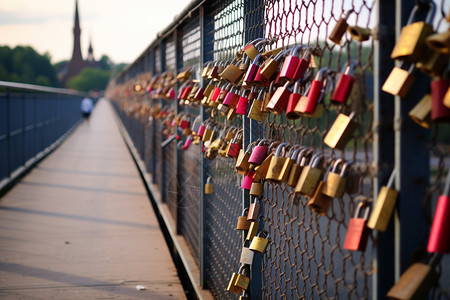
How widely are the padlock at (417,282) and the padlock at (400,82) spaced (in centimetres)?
32

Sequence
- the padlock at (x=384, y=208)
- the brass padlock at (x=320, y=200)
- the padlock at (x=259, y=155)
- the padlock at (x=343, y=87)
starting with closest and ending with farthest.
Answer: the padlock at (x=384, y=208)
the padlock at (x=343, y=87)
the brass padlock at (x=320, y=200)
the padlock at (x=259, y=155)

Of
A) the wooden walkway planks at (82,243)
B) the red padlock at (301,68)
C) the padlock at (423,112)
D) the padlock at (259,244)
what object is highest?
the red padlock at (301,68)

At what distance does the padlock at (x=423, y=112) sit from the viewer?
107 centimetres

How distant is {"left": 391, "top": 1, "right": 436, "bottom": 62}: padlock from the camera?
1.05 metres

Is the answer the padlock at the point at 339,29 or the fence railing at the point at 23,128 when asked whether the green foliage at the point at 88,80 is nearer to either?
the fence railing at the point at 23,128

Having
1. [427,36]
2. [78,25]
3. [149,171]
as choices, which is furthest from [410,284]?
[78,25]

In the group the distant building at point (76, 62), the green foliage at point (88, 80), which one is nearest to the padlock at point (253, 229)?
the distant building at point (76, 62)

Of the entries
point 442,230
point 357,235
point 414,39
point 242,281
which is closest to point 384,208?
point 357,235

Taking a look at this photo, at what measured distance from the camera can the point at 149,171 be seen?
30.0ft

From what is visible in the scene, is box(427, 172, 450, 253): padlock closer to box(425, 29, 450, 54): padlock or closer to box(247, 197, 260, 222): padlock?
box(425, 29, 450, 54): padlock

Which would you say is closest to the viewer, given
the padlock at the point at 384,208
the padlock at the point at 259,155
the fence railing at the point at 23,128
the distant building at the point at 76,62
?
the padlock at the point at 384,208

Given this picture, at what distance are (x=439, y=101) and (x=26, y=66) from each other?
96528mm

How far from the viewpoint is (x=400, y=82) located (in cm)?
113

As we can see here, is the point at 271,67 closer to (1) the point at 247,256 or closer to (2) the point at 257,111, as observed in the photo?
(2) the point at 257,111
